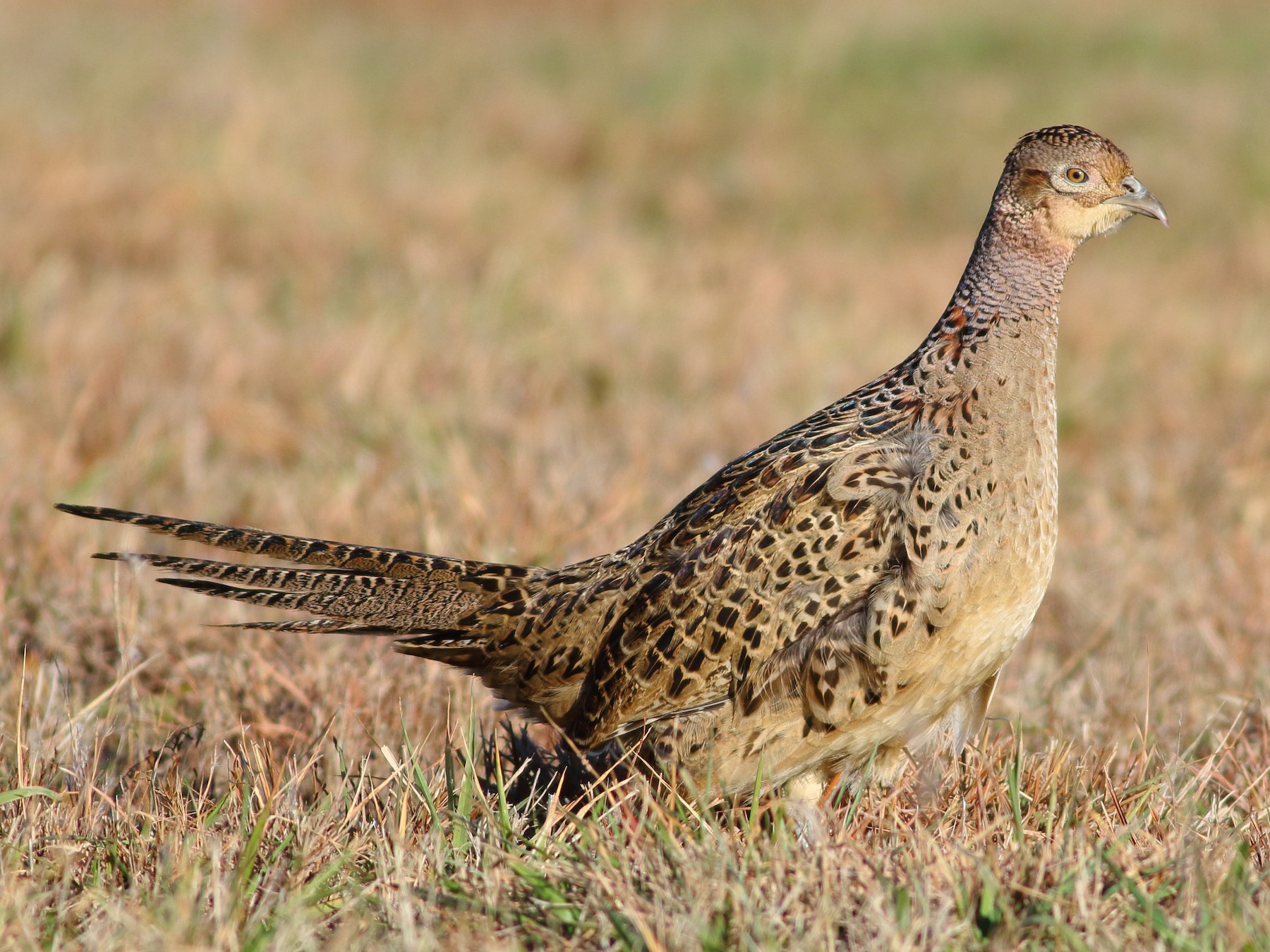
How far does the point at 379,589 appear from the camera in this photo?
3543mm

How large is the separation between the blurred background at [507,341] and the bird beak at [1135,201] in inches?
53.2

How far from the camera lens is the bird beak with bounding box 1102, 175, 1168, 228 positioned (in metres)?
3.55

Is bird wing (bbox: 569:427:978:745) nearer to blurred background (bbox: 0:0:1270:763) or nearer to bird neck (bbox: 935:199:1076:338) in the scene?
bird neck (bbox: 935:199:1076:338)

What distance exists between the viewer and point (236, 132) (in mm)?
9859

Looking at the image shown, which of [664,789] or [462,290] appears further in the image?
[462,290]

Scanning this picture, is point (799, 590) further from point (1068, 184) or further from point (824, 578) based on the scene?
point (1068, 184)

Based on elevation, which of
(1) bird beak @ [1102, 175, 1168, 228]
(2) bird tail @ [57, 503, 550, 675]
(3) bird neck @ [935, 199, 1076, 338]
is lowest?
(2) bird tail @ [57, 503, 550, 675]

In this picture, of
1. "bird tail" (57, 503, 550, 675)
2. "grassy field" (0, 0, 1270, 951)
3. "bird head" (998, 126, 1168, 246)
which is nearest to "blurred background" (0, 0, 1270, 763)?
"grassy field" (0, 0, 1270, 951)

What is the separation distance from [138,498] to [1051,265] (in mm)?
3628

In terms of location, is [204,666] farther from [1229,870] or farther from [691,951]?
[1229,870]

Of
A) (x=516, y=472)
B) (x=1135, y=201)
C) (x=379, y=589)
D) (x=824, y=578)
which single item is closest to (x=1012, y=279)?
(x=1135, y=201)

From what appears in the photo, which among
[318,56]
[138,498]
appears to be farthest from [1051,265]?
[318,56]

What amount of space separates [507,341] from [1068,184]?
436 centimetres

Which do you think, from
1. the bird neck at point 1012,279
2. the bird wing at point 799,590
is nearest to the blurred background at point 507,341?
the bird wing at point 799,590
